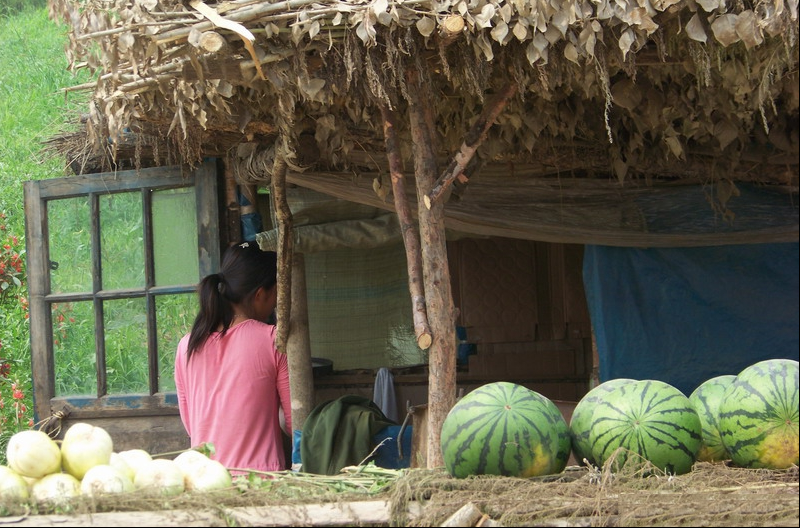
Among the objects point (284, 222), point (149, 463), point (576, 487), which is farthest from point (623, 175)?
point (149, 463)

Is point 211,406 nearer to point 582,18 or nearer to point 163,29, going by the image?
point 163,29

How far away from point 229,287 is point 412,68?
5.27ft

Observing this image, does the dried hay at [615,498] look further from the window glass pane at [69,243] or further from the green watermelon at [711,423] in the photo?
the window glass pane at [69,243]

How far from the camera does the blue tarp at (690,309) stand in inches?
223

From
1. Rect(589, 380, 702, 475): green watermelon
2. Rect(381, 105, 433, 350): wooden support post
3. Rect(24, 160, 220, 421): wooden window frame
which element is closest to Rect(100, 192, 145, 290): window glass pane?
Rect(24, 160, 220, 421): wooden window frame

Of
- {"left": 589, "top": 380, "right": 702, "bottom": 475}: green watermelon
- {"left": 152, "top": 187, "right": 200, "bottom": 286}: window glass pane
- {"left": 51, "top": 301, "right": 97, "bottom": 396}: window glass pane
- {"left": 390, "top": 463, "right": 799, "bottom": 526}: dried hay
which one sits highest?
{"left": 152, "top": 187, "right": 200, "bottom": 286}: window glass pane

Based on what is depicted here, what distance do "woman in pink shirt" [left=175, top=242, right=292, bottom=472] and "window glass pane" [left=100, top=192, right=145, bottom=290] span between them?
3.41 ft

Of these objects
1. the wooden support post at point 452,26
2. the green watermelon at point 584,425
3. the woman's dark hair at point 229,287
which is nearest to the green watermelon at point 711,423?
the green watermelon at point 584,425

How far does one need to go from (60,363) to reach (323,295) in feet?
6.81

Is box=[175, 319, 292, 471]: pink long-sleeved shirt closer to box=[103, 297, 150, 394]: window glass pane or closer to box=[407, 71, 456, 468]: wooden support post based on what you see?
box=[103, 297, 150, 394]: window glass pane

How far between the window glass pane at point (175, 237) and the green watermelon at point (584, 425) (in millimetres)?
2958

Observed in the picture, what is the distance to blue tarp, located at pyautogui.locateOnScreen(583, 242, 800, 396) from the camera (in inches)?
223

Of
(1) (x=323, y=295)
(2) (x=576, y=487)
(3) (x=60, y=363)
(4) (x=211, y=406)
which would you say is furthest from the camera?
(1) (x=323, y=295)

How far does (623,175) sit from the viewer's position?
17.9 ft
